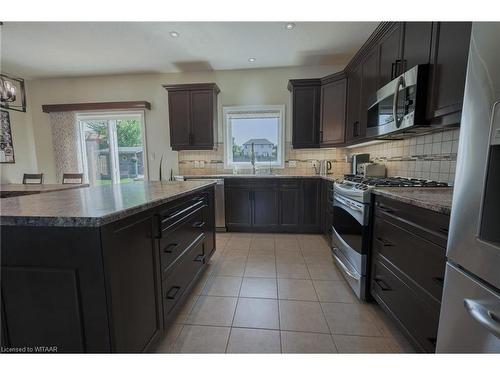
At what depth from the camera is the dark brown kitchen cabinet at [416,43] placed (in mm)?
1570

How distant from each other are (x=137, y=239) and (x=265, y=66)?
3.71 metres

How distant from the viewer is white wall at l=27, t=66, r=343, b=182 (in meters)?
3.96

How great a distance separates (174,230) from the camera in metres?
1.48

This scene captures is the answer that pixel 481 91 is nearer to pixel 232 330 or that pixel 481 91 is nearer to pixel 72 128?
pixel 232 330

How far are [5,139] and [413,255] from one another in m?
6.22

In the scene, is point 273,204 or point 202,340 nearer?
point 202,340

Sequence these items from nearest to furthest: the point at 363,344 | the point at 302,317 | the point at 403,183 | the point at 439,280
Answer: the point at 439,280
the point at 363,344
the point at 302,317
the point at 403,183

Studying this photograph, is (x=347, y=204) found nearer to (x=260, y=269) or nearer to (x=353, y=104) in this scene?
(x=260, y=269)

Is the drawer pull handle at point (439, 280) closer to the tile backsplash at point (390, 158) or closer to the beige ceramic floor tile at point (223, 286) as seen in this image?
the tile backsplash at point (390, 158)

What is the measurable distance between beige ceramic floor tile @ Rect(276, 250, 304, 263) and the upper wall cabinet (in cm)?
211

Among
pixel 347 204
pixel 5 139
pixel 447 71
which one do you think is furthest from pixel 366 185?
pixel 5 139

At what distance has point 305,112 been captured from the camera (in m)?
3.60

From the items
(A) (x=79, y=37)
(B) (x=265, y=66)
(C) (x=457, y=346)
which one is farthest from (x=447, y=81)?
(A) (x=79, y=37)

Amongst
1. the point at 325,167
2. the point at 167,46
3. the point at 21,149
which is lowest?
the point at 325,167
